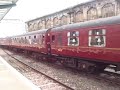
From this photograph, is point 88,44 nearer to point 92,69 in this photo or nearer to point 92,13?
point 92,69

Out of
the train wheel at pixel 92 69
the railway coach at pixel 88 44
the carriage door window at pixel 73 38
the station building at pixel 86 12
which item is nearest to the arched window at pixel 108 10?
the station building at pixel 86 12

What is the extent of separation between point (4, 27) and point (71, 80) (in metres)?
66.1

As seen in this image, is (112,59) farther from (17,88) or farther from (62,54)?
(62,54)

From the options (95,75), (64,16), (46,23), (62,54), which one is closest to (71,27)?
(62,54)

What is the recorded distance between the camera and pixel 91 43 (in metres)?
12.4

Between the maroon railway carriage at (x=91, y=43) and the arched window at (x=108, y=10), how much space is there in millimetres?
11332

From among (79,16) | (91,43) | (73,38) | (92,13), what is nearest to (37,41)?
(73,38)

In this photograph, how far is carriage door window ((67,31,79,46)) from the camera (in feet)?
45.5

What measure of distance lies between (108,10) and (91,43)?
16.2 m

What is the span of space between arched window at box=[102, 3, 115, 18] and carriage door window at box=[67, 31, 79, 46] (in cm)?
1255

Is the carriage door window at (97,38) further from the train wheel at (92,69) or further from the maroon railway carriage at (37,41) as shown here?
the maroon railway carriage at (37,41)

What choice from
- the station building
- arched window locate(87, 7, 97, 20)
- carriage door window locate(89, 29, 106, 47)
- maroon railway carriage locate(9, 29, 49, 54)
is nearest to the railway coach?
carriage door window locate(89, 29, 106, 47)

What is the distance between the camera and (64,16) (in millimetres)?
39438

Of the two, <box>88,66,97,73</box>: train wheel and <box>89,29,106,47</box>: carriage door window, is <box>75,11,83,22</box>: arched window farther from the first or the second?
<box>89,29,106,47</box>: carriage door window
